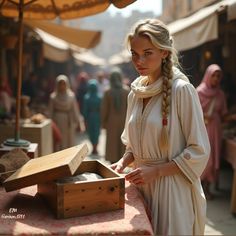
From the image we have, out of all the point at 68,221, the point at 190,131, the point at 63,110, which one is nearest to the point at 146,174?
the point at 190,131

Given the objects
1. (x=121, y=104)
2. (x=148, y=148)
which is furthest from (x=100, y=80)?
(x=148, y=148)

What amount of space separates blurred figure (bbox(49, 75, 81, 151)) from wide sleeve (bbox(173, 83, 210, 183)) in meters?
5.83

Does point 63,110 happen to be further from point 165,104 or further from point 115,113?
point 165,104

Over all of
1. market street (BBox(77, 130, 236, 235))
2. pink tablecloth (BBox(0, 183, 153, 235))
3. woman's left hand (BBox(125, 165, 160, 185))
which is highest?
woman's left hand (BBox(125, 165, 160, 185))

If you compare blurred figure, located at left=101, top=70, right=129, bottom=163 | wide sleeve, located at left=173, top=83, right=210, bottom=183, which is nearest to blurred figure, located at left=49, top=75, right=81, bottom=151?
blurred figure, located at left=101, top=70, right=129, bottom=163

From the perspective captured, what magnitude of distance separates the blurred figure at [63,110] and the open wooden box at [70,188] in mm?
5692

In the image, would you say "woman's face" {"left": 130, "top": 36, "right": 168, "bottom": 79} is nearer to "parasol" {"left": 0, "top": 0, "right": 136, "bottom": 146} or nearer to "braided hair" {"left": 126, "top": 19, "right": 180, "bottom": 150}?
"braided hair" {"left": 126, "top": 19, "right": 180, "bottom": 150}

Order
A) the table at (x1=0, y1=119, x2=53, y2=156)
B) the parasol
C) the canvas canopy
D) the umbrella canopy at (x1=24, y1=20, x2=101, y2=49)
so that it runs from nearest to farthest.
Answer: the parasol → the table at (x1=0, y1=119, x2=53, y2=156) → the canvas canopy → the umbrella canopy at (x1=24, y1=20, x2=101, y2=49)

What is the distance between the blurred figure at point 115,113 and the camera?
7363mm

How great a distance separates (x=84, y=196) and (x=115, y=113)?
5.50 meters

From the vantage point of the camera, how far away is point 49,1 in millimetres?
3910

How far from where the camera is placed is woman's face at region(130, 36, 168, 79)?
2.09 m
